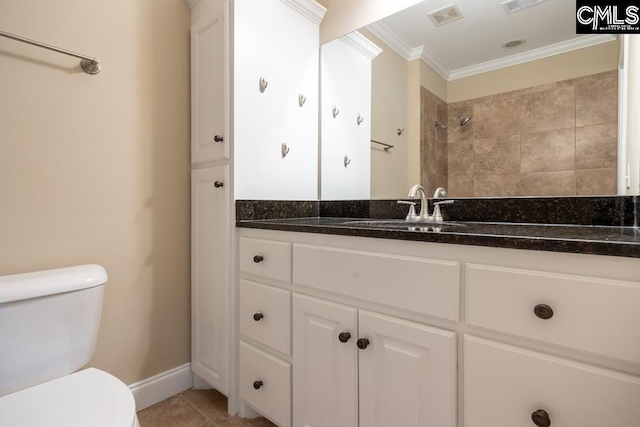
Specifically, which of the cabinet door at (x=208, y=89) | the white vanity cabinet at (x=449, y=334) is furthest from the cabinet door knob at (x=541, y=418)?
the cabinet door at (x=208, y=89)

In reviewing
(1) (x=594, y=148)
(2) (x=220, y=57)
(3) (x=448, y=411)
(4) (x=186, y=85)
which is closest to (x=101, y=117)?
(4) (x=186, y=85)

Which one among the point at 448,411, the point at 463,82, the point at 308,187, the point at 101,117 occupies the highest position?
the point at 463,82

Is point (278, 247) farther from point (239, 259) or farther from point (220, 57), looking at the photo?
point (220, 57)

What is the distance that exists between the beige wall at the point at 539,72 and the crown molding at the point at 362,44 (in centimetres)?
49

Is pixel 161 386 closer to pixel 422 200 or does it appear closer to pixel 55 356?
pixel 55 356

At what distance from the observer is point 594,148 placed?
1.11 metres

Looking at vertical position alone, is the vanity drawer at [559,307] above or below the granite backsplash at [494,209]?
below

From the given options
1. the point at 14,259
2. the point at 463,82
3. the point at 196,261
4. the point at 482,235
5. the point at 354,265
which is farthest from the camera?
the point at 196,261

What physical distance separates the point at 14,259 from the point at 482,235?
158cm

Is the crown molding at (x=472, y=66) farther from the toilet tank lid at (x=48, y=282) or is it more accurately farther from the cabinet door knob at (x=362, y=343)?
the toilet tank lid at (x=48, y=282)

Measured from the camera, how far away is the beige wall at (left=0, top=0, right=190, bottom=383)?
1226 mm

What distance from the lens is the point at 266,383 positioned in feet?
4.25

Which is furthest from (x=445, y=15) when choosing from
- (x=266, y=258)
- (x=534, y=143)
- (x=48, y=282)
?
(x=48, y=282)

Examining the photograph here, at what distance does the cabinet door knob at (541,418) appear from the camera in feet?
2.25
